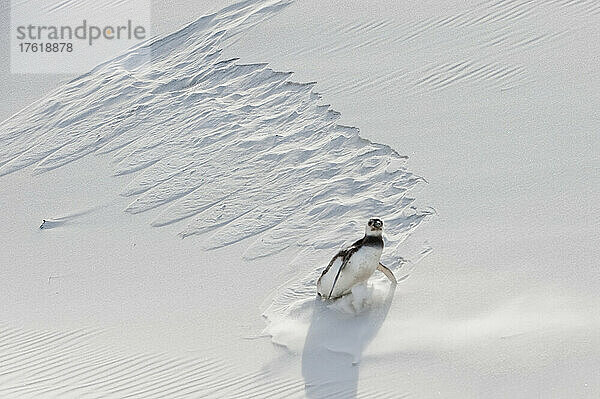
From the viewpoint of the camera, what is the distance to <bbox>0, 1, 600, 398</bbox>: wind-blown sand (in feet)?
24.2

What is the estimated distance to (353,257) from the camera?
745 cm

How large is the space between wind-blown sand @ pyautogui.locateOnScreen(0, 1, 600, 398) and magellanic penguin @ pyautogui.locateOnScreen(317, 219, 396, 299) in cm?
16

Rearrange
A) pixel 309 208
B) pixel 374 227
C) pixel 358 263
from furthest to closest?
pixel 309 208, pixel 358 263, pixel 374 227

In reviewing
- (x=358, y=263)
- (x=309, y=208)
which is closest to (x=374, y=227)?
(x=358, y=263)

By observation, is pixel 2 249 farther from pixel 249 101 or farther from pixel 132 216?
pixel 249 101

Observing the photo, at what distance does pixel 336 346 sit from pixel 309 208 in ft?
8.28

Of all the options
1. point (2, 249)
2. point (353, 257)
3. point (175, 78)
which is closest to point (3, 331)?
point (2, 249)

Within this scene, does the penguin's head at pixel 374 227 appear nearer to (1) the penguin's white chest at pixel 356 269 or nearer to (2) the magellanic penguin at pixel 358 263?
(2) the magellanic penguin at pixel 358 263

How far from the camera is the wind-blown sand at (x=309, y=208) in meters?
7.38

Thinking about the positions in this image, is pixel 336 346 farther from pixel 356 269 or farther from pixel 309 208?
pixel 309 208

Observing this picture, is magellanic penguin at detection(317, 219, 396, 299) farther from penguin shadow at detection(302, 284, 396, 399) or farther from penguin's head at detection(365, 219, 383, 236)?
penguin shadow at detection(302, 284, 396, 399)

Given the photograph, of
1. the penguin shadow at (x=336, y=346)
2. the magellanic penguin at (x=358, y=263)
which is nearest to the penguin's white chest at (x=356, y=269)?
the magellanic penguin at (x=358, y=263)

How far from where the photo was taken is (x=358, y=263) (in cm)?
744

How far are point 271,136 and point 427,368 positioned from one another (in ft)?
14.8
